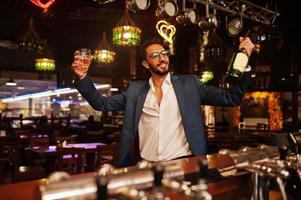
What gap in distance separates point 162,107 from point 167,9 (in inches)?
106

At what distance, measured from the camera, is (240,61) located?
1.84m

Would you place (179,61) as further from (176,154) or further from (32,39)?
(176,154)

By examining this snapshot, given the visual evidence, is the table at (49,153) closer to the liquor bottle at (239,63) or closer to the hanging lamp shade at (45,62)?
the hanging lamp shade at (45,62)

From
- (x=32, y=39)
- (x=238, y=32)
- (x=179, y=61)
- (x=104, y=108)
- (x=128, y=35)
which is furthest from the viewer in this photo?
(x=179, y=61)

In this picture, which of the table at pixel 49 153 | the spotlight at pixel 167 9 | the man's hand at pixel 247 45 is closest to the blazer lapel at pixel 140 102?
the man's hand at pixel 247 45

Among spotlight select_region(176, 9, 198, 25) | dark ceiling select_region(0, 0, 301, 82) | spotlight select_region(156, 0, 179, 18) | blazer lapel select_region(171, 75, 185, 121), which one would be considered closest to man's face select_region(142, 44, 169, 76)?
blazer lapel select_region(171, 75, 185, 121)

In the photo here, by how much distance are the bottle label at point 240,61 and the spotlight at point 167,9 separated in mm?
2952

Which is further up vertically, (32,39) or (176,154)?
(32,39)

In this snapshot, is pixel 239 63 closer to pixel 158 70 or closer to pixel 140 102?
pixel 158 70

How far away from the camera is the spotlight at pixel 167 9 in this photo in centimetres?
461

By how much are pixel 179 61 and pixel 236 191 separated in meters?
10.5

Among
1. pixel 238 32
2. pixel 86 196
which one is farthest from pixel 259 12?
pixel 86 196

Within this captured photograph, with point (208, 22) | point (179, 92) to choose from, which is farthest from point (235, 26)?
point (179, 92)

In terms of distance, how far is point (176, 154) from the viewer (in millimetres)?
2240
